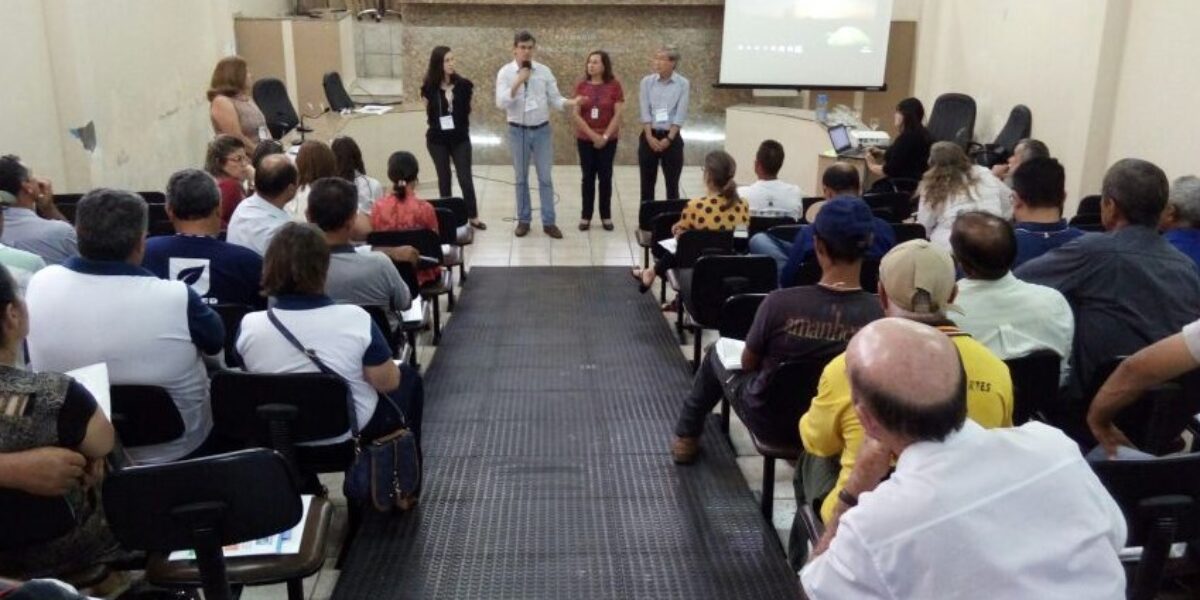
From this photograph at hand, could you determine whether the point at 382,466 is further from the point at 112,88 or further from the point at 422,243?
the point at 112,88

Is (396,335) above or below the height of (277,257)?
below

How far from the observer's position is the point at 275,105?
28.7ft

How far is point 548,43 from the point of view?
1002 cm

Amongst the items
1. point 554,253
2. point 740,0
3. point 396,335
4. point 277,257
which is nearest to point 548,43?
point 740,0

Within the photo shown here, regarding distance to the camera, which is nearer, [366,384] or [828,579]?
[828,579]

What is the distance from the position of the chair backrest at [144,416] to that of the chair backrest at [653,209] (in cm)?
349

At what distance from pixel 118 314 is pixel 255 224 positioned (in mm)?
1345

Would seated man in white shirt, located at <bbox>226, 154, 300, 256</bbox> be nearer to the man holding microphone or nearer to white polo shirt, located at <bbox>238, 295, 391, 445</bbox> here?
white polo shirt, located at <bbox>238, 295, 391, 445</bbox>

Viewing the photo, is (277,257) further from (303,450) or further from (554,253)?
(554,253)

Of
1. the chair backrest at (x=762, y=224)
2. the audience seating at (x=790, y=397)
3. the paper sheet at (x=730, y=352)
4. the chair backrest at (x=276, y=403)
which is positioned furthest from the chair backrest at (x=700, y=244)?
the chair backrest at (x=276, y=403)

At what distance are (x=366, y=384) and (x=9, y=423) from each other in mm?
965

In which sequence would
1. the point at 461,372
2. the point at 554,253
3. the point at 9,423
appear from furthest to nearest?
the point at 554,253
the point at 461,372
the point at 9,423

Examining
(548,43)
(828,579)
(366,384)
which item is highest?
(548,43)

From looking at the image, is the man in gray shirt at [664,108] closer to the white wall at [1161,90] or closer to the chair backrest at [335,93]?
the white wall at [1161,90]
